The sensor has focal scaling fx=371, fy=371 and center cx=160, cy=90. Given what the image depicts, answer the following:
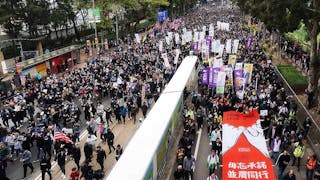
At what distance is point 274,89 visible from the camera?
23453 millimetres

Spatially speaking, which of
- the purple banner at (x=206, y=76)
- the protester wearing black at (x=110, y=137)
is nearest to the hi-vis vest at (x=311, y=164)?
the protester wearing black at (x=110, y=137)

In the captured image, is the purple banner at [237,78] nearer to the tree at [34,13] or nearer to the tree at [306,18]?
the tree at [306,18]

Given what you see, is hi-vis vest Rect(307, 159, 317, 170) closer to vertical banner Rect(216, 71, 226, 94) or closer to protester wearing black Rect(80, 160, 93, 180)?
protester wearing black Rect(80, 160, 93, 180)

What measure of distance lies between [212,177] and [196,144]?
613 centimetres

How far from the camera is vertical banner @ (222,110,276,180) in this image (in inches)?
552

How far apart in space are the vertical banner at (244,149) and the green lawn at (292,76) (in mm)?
10982

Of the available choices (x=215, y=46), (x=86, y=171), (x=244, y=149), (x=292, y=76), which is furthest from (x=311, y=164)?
(x=215, y=46)

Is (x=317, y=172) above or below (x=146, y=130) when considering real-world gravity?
below

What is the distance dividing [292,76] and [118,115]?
15397mm

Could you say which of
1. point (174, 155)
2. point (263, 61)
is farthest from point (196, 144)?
point (263, 61)

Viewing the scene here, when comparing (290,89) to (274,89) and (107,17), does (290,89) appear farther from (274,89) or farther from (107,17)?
(107,17)

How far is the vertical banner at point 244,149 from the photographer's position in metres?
14.0

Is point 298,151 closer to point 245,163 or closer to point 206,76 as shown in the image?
point 245,163

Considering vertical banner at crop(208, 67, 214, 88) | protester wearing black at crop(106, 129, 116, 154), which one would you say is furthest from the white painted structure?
vertical banner at crop(208, 67, 214, 88)
